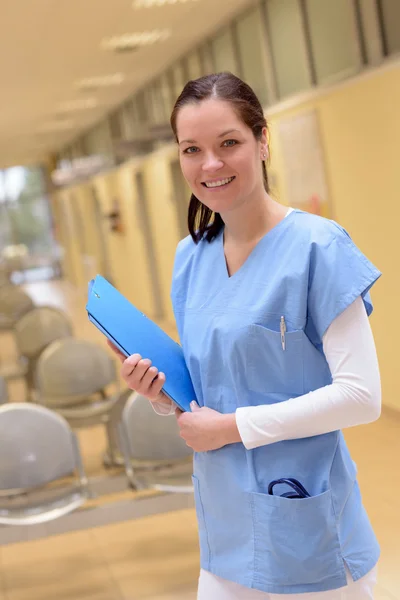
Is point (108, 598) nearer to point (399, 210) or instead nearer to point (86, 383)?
point (86, 383)

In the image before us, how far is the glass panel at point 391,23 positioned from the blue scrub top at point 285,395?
5.01 m

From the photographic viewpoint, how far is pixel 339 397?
1400 mm

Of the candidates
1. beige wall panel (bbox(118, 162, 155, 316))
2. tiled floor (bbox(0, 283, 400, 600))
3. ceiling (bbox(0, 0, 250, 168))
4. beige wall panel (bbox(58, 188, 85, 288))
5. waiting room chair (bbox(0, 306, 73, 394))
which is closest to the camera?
tiled floor (bbox(0, 283, 400, 600))

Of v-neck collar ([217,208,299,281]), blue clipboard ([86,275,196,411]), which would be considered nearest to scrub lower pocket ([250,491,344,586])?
blue clipboard ([86,275,196,411])

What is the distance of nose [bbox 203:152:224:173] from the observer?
1.48 metres

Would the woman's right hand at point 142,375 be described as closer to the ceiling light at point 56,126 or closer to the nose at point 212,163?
the nose at point 212,163

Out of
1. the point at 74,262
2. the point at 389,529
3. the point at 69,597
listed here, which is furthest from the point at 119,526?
the point at 74,262

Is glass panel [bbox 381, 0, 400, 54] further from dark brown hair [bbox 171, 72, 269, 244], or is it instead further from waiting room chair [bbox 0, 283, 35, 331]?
waiting room chair [bbox 0, 283, 35, 331]

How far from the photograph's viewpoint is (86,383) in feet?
18.4

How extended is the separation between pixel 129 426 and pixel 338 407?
2790 mm

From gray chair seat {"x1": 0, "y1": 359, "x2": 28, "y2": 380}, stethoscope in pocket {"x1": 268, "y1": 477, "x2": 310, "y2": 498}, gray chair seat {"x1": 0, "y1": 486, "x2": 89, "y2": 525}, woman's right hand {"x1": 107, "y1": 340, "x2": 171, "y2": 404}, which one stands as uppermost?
woman's right hand {"x1": 107, "y1": 340, "x2": 171, "y2": 404}

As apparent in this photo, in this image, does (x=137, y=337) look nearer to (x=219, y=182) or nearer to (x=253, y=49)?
(x=219, y=182)

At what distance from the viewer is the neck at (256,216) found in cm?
157

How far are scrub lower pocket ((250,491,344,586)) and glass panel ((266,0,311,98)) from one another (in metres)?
6.70
